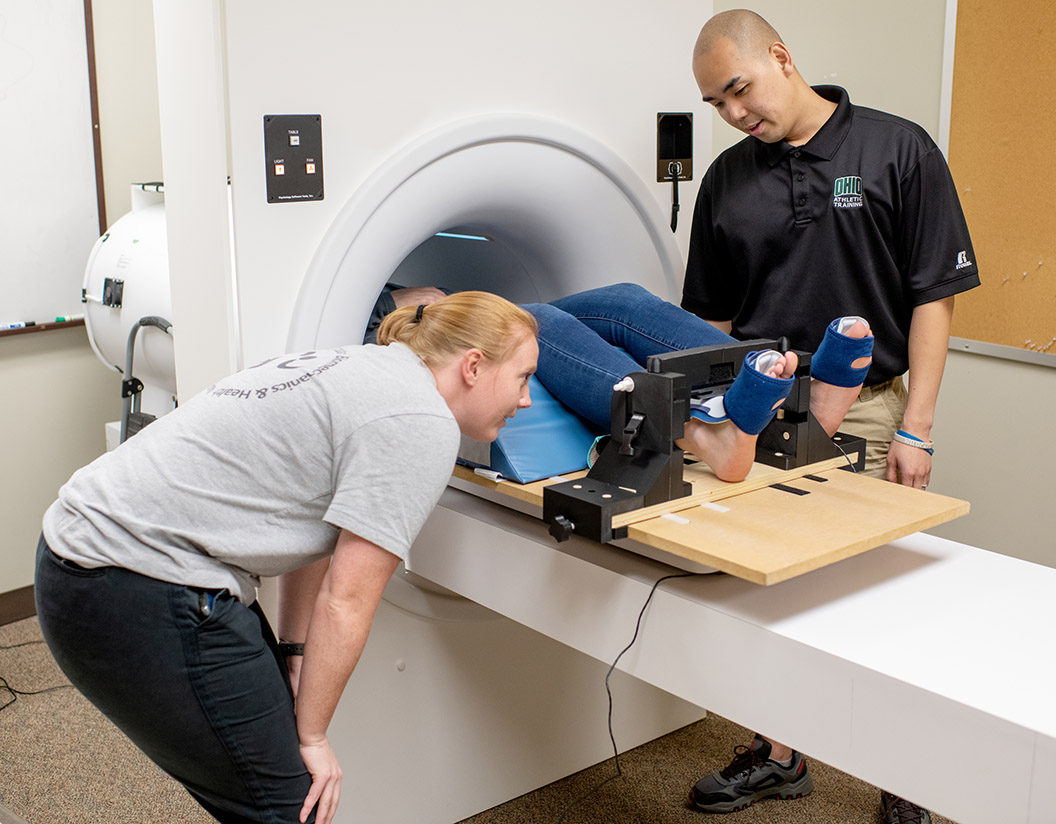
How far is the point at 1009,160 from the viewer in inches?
92.1

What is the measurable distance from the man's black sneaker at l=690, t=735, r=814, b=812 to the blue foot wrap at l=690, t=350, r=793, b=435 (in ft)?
3.11

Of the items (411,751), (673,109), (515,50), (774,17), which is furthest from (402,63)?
(774,17)

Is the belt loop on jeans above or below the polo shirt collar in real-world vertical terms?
below

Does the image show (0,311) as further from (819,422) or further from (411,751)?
(819,422)

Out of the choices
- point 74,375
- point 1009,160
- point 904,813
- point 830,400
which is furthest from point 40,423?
point 1009,160

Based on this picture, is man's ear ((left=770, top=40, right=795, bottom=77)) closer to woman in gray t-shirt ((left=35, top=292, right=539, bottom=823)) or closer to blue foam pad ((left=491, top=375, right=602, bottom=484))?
blue foam pad ((left=491, top=375, right=602, bottom=484))

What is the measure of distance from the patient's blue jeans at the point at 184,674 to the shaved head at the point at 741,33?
1.28 metres

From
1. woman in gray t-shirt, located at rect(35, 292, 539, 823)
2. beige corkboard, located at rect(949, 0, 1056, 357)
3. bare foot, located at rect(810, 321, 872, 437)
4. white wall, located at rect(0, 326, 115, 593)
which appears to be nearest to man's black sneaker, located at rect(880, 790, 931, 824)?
bare foot, located at rect(810, 321, 872, 437)

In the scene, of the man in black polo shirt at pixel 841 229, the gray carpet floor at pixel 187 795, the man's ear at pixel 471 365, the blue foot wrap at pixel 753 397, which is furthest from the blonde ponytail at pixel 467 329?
the gray carpet floor at pixel 187 795

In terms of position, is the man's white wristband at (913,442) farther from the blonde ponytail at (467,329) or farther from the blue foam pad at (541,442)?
the blonde ponytail at (467,329)

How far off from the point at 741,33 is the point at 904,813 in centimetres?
148

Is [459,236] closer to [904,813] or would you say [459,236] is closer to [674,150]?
[674,150]

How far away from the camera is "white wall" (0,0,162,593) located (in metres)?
2.94

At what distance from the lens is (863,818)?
2021mm
